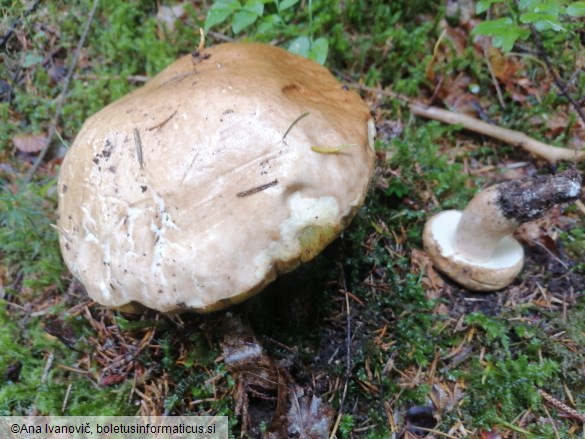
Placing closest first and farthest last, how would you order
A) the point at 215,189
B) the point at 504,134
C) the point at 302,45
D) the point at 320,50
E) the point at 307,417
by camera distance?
the point at 215,189 → the point at 307,417 → the point at 320,50 → the point at 302,45 → the point at 504,134

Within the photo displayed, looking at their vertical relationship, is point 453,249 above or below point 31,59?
below

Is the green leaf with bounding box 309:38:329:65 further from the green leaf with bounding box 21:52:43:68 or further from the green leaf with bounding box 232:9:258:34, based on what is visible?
the green leaf with bounding box 21:52:43:68

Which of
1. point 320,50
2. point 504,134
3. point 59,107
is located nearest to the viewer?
point 320,50

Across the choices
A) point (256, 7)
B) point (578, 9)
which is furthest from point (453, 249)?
point (256, 7)

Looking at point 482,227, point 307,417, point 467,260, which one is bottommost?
point 307,417

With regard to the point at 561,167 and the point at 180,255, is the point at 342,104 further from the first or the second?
the point at 561,167

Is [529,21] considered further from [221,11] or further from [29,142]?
[29,142]

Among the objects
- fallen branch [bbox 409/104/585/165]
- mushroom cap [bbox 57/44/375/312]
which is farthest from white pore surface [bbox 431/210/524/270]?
mushroom cap [bbox 57/44/375/312]
